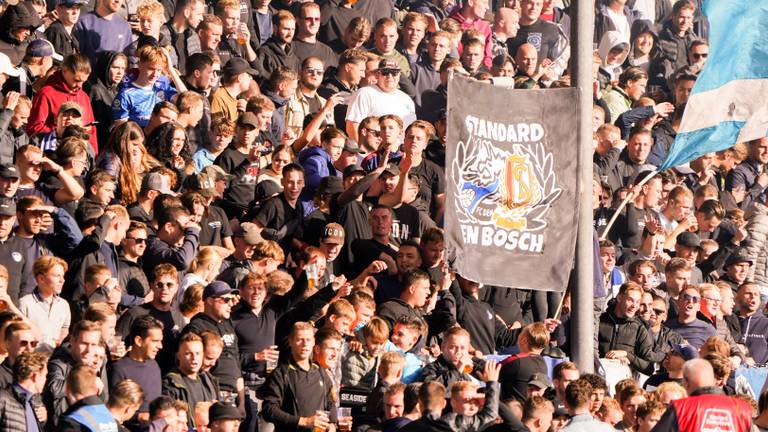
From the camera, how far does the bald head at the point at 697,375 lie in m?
12.7

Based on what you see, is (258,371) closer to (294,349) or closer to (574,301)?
(294,349)

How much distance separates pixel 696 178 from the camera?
21.2 meters

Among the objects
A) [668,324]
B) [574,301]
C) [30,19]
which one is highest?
[30,19]

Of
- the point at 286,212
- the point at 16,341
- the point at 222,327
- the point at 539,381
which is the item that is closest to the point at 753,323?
the point at 539,381

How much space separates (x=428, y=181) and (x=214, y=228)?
268 centimetres

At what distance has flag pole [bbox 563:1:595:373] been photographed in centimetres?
1293

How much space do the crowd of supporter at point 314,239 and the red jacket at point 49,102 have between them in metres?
0.02

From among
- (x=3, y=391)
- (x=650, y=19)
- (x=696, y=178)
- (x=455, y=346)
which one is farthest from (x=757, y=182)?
(x=3, y=391)

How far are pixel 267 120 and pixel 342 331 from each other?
148 inches

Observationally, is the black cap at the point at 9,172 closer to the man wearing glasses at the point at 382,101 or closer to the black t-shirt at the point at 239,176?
the black t-shirt at the point at 239,176

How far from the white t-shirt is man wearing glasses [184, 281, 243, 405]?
4.83 m

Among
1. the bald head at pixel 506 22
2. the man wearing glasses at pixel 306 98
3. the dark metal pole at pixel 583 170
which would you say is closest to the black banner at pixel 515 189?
the dark metal pole at pixel 583 170

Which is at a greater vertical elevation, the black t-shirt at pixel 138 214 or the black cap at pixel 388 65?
the black cap at pixel 388 65

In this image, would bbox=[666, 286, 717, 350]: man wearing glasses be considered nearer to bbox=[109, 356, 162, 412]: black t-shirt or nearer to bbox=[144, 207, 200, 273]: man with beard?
bbox=[144, 207, 200, 273]: man with beard
